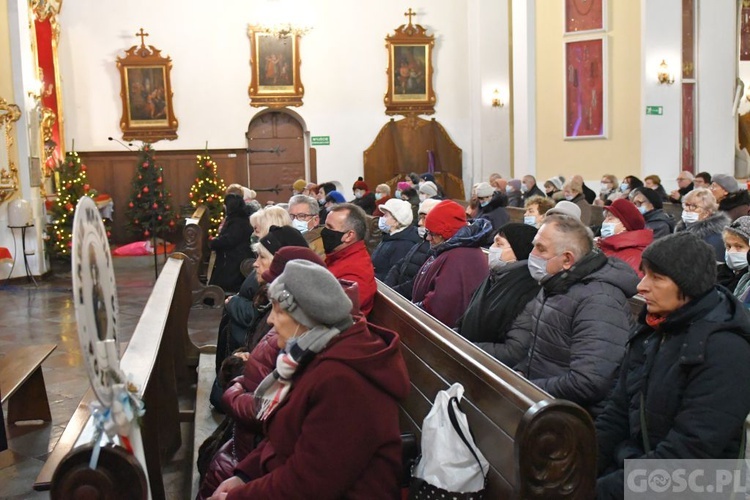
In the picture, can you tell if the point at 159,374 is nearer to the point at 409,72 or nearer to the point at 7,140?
the point at 7,140

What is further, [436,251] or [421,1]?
[421,1]

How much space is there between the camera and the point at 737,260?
17.4 feet

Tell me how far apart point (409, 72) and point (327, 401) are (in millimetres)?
18013

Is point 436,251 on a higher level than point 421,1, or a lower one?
lower

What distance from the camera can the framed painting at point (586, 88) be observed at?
649 inches

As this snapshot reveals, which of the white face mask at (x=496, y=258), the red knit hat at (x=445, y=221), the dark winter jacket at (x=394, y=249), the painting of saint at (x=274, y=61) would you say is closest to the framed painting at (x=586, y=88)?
the painting of saint at (x=274, y=61)

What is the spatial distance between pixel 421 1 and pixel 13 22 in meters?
9.77

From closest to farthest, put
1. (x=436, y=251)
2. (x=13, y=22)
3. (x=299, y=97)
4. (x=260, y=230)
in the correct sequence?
(x=436, y=251)
(x=260, y=230)
(x=13, y=22)
(x=299, y=97)

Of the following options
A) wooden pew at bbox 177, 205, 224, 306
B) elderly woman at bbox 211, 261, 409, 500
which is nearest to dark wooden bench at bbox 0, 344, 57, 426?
wooden pew at bbox 177, 205, 224, 306

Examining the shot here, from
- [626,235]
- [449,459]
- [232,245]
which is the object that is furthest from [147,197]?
[449,459]

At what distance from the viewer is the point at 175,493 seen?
170 inches

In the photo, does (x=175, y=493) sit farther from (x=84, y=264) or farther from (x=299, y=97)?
(x=299, y=97)

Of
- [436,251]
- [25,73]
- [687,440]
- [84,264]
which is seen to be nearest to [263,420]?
[84,264]

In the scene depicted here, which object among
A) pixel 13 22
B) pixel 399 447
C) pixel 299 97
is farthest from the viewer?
pixel 299 97
